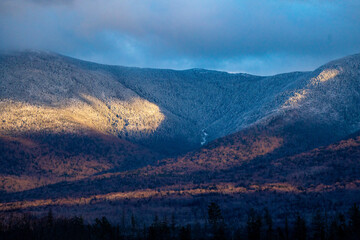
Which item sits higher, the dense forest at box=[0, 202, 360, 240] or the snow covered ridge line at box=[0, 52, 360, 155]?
the snow covered ridge line at box=[0, 52, 360, 155]

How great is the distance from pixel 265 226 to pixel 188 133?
13076cm

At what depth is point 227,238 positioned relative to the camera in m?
59.0

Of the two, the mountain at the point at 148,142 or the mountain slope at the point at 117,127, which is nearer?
the mountain at the point at 148,142

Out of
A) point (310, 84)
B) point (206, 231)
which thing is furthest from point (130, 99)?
point (206, 231)

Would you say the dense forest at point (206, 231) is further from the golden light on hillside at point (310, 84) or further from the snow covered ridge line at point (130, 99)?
the golden light on hillside at point (310, 84)

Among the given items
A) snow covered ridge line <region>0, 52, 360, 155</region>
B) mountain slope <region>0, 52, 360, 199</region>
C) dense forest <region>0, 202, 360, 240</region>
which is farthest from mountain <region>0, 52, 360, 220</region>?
dense forest <region>0, 202, 360, 240</region>

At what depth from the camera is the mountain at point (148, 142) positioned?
10219cm

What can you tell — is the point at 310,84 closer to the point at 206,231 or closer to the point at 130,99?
the point at 130,99

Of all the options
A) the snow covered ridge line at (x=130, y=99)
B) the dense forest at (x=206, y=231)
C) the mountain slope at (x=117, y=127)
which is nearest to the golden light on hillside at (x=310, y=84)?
the snow covered ridge line at (x=130, y=99)

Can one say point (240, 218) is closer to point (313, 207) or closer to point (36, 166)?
point (313, 207)

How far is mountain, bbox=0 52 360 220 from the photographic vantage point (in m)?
102

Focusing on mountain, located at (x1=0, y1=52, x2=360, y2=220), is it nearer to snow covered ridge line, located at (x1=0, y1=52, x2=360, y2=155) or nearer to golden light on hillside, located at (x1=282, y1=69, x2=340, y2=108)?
golden light on hillside, located at (x1=282, y1=69, x2=340, y2=108)

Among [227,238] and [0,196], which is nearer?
[227,238]

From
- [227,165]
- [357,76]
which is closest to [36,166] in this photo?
[227,165]
